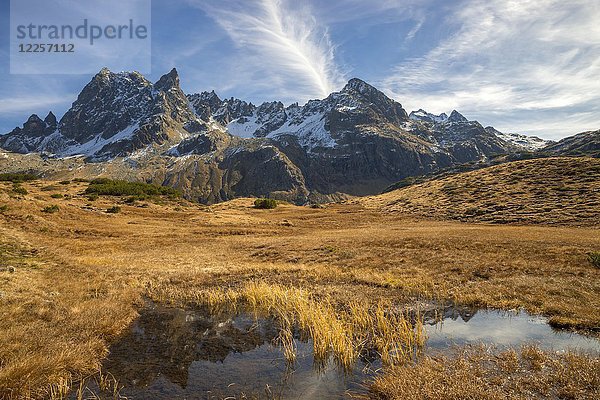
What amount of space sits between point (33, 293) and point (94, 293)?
2929 millimetres

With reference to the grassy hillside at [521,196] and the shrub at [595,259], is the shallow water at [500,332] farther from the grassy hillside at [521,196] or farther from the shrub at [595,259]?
the grassy hillside at [521,196]

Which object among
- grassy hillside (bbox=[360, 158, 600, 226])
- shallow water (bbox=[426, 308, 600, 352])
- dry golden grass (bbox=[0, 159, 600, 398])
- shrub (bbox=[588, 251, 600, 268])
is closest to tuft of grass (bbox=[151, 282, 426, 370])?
dry golden grass (bbox=[0, 159, 600, 398])

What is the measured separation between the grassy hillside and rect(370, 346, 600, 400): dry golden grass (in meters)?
48.6

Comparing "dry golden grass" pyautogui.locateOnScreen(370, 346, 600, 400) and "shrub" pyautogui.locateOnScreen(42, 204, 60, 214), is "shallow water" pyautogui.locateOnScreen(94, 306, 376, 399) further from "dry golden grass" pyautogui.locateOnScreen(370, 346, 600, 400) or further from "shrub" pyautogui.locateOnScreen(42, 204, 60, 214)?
"shrub" pyautogui.locateOnScreen(42, 204, 60, 214)

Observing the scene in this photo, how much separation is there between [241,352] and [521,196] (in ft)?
264

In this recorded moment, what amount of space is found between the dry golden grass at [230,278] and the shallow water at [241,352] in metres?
0.95

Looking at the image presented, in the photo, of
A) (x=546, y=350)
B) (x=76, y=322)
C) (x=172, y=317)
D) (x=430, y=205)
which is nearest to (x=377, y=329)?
(x=546, y=350)

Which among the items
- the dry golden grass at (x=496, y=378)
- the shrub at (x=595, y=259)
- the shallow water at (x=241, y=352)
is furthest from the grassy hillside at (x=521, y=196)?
the dry golden grass at (x=496, y=378)

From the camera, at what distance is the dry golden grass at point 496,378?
9.98 metres

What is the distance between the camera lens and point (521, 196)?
74688mm

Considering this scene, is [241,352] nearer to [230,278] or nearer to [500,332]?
[500,332]

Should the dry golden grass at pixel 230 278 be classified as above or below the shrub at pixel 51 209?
below

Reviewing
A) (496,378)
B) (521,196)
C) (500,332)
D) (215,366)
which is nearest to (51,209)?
(215,366)

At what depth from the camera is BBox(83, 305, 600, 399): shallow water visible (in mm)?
11297
